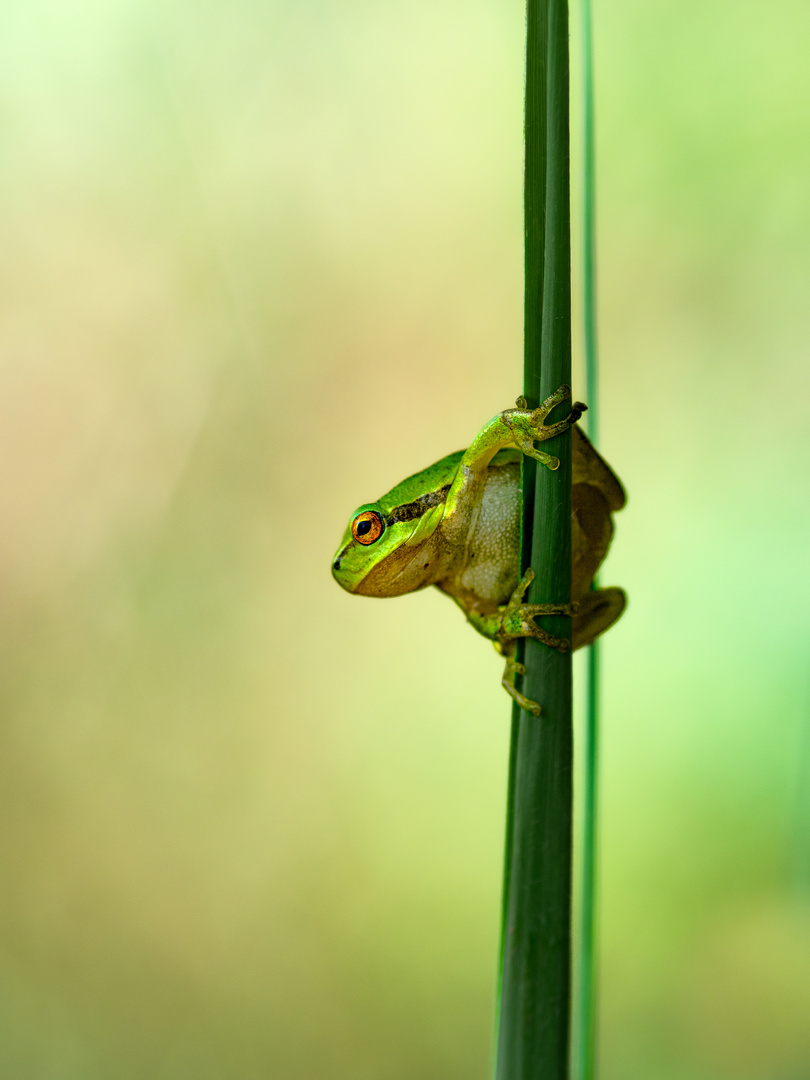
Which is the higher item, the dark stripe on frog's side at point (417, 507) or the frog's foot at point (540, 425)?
the dark stripe on frog's side at point (417, 507)

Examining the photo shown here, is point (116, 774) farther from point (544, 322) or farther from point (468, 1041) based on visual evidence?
point (544, 322)

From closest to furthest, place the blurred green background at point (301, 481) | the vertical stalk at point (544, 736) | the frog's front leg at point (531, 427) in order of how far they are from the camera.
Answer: the vertical stalk at point (544, 736) → the frog's front leg at point (531, 427) → the blurred green background at point (301, 481)

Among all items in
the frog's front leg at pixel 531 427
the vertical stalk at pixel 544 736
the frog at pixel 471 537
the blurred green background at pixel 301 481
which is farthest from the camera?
the blurred green background at pixel 301 481

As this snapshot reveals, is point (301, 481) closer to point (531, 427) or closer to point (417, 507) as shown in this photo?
point (417, 507)

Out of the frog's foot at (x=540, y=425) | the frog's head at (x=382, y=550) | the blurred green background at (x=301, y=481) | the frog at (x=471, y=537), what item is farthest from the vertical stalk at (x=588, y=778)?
the blurred green background at (x=301, y=481)

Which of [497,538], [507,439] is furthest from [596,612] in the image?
[507,439]

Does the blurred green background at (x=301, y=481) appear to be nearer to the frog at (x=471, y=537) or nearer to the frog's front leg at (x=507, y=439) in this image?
the frog at (x=471, y=537)
